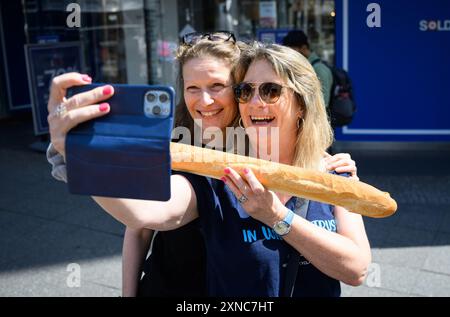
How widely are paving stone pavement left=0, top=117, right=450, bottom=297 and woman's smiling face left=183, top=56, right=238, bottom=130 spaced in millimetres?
2493

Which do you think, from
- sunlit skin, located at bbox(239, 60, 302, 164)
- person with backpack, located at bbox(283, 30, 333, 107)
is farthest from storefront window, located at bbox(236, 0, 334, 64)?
sunlit skin, located at bbox(239, 60, 302, 164)

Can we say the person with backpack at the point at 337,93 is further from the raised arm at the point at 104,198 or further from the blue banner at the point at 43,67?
the blue banner at the point at 43,67

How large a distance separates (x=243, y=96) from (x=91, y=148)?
0.73 metres

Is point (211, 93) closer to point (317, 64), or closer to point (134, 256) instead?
point (134, 256)

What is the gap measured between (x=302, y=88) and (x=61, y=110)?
90 cm

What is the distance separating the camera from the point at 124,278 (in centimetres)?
212

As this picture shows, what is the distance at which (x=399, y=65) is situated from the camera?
781 cm

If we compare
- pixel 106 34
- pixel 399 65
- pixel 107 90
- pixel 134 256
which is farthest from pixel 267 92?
pixel 106 34

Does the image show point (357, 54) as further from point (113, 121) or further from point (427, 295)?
point (113, 121)

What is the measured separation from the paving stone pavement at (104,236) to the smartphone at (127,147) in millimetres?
2997

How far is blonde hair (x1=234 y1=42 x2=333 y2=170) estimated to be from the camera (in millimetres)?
1897

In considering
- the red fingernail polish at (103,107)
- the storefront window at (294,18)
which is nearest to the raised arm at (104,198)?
the red fingernail polish at (103,107)

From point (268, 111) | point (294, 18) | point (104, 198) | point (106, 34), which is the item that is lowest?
point (104, 198)

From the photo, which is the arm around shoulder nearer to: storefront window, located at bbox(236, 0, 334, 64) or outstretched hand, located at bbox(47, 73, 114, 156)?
outstretched hand, located at bbox(47, 73, 114, 156)
